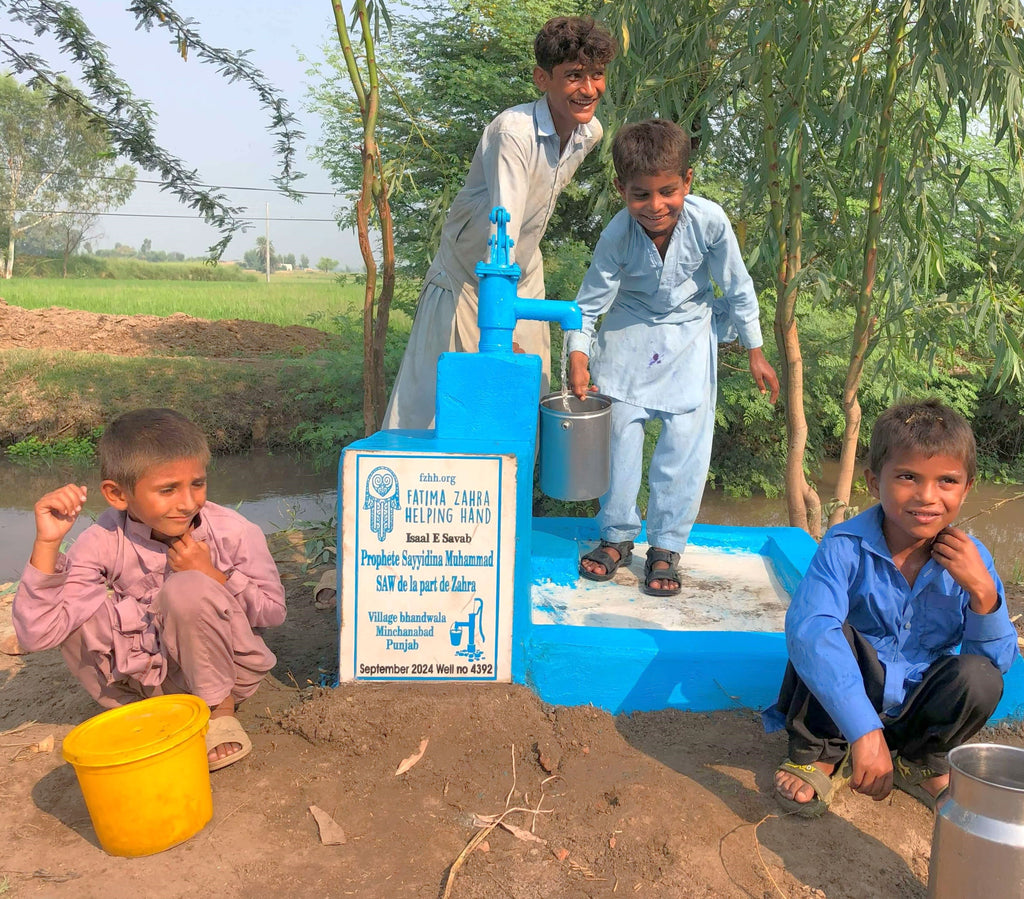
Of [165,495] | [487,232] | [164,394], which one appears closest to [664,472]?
[487,232]

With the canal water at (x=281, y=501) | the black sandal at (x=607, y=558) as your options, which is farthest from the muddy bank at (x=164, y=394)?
the black sandal at (x=607, y=558)

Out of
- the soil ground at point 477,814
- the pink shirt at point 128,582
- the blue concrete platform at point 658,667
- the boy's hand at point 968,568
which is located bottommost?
the soil ground at point 477,814

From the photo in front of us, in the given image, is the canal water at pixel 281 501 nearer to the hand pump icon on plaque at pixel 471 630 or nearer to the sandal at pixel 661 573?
the sandal at pixel 661 573

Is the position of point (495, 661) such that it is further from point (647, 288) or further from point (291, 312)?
point (291, 312)

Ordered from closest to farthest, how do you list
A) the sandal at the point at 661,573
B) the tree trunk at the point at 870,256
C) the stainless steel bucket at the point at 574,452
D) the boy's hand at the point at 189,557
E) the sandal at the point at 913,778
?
the sandal at the point at 913,778, the boy's hand at the point at 189,557, the stainless steel bucket at the point at 574,452, the sandal at the point at 661,573, the tree trunk at the point at 870,256

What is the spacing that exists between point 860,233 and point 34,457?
6.85 m

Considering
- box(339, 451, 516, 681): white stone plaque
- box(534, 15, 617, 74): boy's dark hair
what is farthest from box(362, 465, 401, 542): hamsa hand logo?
box(534, 15, 617, 74): boy's dark hair

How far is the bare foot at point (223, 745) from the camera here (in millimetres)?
2410

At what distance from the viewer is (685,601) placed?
3.20m

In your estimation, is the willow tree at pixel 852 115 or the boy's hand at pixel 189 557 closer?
the boy's hand at pixel 189 557

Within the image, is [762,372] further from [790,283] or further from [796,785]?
[796,785]

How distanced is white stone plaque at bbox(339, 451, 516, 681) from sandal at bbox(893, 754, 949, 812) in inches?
41.7

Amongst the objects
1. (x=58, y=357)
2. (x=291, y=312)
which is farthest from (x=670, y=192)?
(x=291, y=312)

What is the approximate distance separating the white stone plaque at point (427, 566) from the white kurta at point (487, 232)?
3.04 feet
